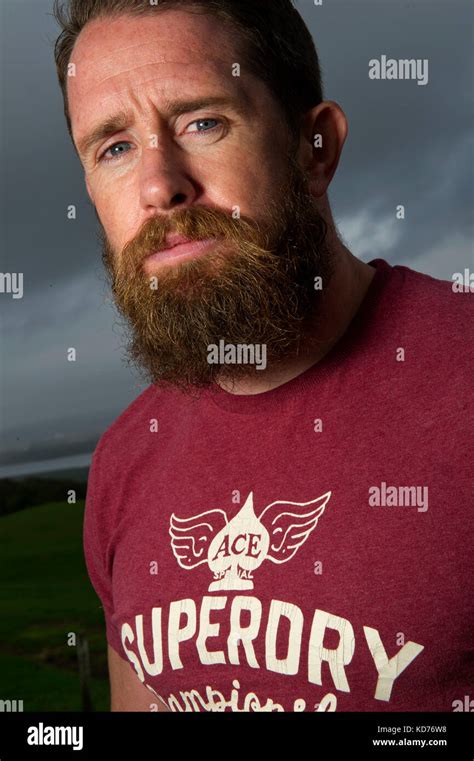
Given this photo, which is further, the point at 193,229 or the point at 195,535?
the point at 195,535

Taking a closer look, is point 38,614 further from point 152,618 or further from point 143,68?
point 143,68

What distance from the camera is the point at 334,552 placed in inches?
71.0

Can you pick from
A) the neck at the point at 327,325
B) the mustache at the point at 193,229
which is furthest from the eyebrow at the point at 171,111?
the neck at the point at 327,325

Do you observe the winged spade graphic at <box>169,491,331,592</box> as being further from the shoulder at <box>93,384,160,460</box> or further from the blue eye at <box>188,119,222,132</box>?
the blue eye at <box>188,119,222,132</box>

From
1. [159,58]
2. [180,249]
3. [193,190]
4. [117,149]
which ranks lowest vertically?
[180,249]

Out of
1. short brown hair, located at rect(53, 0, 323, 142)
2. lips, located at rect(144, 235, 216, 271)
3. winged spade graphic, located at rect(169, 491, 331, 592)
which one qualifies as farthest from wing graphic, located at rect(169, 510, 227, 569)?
short brown hair, located at rect(53, 0, 323, 142)

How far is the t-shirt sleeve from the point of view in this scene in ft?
7.63

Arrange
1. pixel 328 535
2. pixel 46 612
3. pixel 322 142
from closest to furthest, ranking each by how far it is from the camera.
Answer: pixel 328 535
pixel 322 142
pixel 46 612

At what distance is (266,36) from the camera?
2.10 metres

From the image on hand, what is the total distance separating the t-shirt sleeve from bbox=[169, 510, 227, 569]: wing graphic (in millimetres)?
304

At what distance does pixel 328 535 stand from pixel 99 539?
0.75 m

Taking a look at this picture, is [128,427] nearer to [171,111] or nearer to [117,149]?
[117,149]

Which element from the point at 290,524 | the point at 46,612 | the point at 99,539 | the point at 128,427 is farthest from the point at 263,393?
the point at 46,612
